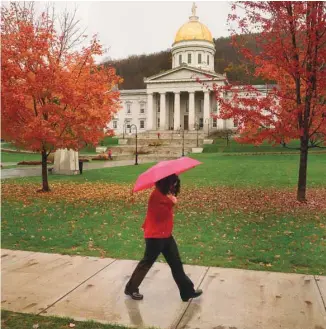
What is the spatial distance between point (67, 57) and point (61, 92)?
210 cm

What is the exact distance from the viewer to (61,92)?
578 inches

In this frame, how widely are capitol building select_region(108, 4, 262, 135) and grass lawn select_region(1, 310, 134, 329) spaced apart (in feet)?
252

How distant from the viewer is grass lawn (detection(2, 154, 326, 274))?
7.58 metres

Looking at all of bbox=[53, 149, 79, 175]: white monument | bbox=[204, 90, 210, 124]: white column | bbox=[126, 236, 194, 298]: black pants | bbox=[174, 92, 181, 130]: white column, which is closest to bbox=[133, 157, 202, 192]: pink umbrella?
bbox=[126, 236, 194, 298]: black pants

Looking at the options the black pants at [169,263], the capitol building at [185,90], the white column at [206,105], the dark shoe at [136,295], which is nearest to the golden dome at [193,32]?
the capitol building at [185,90]

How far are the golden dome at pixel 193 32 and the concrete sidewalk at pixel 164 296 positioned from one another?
83197 millimetres

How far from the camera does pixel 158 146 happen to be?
59469 mm

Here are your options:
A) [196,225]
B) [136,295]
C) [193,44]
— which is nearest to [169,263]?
[136,295]

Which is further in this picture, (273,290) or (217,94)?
(217,94)

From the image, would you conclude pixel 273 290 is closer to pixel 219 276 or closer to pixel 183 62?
pixel 219 276

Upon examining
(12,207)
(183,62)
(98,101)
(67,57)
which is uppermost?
(183,62)

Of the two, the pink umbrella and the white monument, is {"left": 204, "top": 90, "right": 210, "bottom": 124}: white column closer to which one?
the white monument

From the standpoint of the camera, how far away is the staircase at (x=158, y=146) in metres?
49.1

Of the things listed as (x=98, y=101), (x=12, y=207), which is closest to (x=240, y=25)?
(x=98, y=101)
